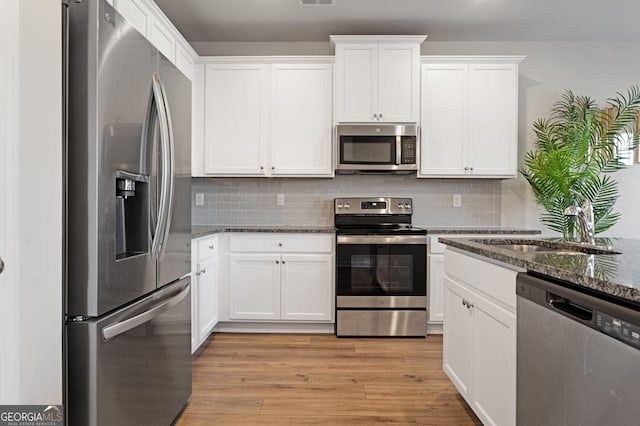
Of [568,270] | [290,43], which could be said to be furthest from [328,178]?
[568,270]

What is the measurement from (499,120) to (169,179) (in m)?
2.99

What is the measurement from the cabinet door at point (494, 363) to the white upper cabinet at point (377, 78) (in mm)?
2132

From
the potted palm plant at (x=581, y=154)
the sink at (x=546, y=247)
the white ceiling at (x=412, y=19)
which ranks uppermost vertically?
the white ceiling at (x=412, y=19)

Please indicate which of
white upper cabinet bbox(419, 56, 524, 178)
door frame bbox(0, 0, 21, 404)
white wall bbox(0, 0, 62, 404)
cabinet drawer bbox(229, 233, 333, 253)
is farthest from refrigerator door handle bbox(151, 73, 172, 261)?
white upper cabinet bbox(419, 56, 524, 178)

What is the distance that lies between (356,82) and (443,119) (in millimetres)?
841

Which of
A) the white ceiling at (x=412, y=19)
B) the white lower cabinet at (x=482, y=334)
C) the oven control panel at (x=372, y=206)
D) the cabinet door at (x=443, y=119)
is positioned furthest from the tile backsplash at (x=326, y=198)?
the white lower cabinet at (x=482, y=334)

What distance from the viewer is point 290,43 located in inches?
159

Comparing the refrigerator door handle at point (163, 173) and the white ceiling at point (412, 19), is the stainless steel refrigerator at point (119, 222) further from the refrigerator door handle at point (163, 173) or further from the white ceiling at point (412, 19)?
the white ceiling at point (412, 19)

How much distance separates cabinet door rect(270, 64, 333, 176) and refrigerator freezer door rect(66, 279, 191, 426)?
1895mm

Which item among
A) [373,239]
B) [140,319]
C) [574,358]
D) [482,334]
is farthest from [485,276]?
[373,239]

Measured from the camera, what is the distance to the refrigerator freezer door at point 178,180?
178 centimetres

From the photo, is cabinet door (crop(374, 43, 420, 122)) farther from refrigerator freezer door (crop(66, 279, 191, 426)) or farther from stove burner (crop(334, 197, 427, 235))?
refrigerator freezer door (crop(66, 279, 191, 426))

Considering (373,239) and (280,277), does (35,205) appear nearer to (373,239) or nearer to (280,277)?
(280,277)

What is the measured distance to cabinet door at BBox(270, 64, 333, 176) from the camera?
363cm
